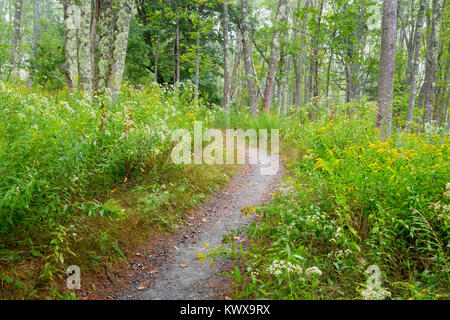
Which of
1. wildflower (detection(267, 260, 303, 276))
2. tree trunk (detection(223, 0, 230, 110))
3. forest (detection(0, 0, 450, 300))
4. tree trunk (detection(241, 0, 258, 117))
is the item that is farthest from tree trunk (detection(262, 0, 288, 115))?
wildflower (detection(267, 260, 303, 276))

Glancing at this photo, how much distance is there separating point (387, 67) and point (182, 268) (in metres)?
6.65

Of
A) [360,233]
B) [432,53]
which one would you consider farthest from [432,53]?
[360,233]

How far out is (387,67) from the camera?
702 cm

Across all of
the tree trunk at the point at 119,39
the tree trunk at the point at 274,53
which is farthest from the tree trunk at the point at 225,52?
the tree trunk at the point at 119,39

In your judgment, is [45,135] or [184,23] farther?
[184,23]

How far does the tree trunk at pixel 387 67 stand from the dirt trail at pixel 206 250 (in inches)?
117

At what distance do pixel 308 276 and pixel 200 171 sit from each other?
375 cm

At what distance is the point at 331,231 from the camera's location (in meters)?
3.77

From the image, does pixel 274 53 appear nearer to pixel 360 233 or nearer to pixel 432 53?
pixel 432 53

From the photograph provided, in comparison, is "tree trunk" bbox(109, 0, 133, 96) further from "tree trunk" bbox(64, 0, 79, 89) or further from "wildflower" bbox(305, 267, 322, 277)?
"wildflower" bbox(305, 267, 322, 277)

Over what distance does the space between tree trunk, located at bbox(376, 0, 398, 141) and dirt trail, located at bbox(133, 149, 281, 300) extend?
2.97m

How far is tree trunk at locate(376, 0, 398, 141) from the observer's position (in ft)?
22.3
